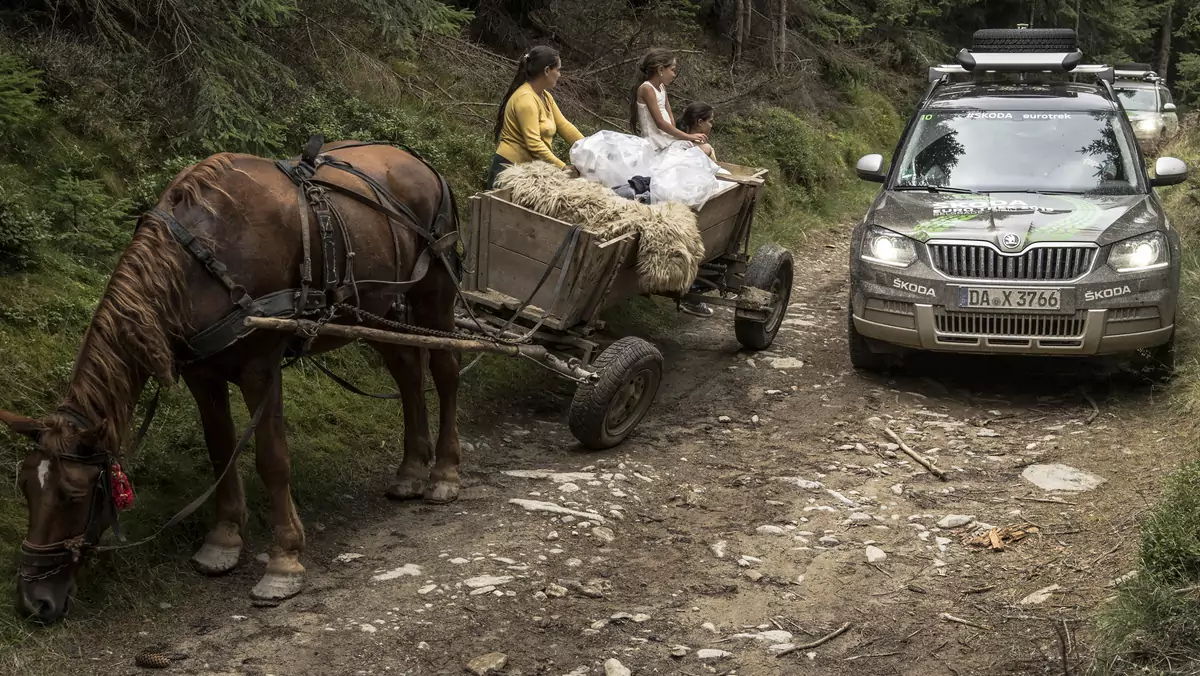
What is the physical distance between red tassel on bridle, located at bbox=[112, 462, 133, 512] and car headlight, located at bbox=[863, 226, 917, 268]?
17.0 feet

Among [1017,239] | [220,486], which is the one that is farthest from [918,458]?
[220,486]

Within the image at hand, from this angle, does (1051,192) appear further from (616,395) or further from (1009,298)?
(616,395)

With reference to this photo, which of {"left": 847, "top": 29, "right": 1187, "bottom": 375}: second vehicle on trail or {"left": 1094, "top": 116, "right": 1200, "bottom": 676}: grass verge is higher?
{"left": 847, "top": 29, "right": 1187, "bottom": 375}: second vehicle on trail

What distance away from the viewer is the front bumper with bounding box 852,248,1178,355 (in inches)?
295

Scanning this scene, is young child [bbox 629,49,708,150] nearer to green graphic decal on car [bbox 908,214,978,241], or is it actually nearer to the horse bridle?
green graphic decal on car [bbox 908,214,978,241]

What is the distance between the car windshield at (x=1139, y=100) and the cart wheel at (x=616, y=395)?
59.4 feet

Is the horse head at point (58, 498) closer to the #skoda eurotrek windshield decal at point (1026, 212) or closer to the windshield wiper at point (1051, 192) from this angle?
the #skoda eurotrek windshield decal at point (1026, 212)

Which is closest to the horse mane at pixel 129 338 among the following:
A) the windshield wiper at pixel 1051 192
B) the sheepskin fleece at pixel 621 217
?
the sheepskin fleece at pixel 621 217

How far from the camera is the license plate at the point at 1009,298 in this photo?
7.47m

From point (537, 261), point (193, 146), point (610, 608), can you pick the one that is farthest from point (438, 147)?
point (610, 608)

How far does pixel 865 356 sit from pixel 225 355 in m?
4.93

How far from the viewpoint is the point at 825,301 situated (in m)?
11.3

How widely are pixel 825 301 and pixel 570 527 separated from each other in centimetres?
593

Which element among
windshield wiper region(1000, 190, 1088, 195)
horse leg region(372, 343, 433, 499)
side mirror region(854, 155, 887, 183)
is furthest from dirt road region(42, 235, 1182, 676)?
side mirror region(854, 155, 887, 183)
